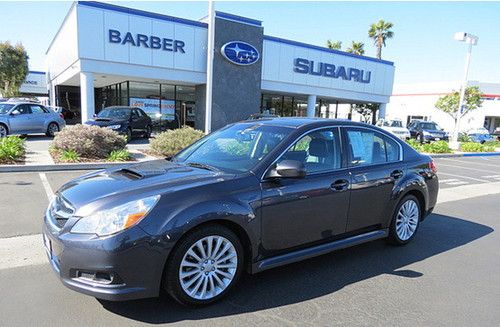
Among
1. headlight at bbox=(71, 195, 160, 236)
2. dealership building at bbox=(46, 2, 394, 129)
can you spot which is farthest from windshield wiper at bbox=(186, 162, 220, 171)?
dealership building at bbox=(46, 2, 394, 129)

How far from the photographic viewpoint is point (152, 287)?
2941mm

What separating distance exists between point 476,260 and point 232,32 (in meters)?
19.3

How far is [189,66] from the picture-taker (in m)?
20.7

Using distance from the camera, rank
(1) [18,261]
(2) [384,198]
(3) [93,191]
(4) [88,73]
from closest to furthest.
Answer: (3) [93,191] → (1) [18,261] → (2) [384,198] → (4) [88,73]

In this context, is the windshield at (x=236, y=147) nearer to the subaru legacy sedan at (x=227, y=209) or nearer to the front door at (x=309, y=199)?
the subaru legacy sedan at (x=227, y=209)

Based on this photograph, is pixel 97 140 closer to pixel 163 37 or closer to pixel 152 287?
pixel 152 287

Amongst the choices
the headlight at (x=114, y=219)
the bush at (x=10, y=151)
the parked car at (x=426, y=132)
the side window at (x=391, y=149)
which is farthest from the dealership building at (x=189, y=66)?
the headlight at (x=114, y=219)

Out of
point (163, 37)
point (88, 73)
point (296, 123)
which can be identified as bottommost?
point (296, 123)

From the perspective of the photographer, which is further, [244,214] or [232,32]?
[232,32]

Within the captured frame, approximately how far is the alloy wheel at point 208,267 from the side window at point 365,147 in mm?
1826

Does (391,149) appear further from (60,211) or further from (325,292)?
(60,211)

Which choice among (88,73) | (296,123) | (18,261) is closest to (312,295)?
(296,123)

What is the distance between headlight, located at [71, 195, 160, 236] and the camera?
2838 millimetres

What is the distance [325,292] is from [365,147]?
1830 millimetres
